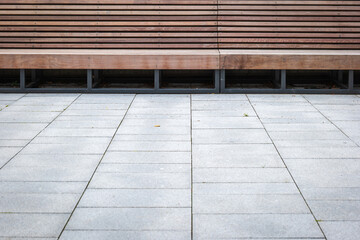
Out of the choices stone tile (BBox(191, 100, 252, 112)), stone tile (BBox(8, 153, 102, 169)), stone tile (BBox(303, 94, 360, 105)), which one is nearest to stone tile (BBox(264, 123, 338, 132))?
stone tile (BBox(191, 100, 252, 112))

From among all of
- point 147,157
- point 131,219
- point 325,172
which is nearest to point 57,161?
point 147,157

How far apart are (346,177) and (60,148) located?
2.76 metres

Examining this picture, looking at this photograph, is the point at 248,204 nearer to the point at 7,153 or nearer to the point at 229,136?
the point at 229,136

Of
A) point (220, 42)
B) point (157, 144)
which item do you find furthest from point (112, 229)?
point (220, 42)

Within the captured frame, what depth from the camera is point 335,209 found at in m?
3.62

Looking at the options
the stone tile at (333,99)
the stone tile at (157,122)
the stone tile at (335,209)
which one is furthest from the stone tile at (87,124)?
the stone tile at (333,99)

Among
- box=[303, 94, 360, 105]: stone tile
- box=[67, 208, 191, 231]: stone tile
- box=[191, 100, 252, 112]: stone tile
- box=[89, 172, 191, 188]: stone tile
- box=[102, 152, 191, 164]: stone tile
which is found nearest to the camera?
box=[67, 208, 191, 231]: stone tile

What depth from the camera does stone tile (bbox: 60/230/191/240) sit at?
10.4ft

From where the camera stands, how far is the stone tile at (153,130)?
5789 mm

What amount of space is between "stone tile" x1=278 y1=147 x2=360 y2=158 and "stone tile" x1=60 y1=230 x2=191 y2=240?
6.56 ft

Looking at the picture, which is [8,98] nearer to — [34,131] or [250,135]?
[34,131]

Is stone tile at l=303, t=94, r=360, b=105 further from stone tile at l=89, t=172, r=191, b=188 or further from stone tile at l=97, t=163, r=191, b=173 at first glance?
stone tile at l=89, t=172, r=191, b=188

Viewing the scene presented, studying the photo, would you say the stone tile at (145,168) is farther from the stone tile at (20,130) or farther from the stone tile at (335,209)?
the stone tile at (20,130)

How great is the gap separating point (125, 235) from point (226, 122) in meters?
3.28
